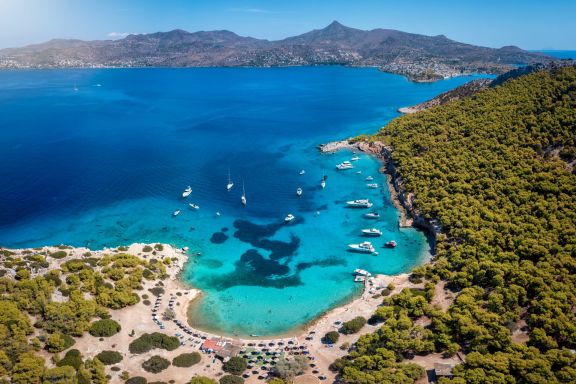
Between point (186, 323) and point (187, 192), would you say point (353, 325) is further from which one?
point (187, 192)

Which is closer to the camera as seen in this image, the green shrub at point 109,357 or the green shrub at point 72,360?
the green shrub at point 72,360

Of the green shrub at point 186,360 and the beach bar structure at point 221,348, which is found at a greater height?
the beach bar structure at point 221,348

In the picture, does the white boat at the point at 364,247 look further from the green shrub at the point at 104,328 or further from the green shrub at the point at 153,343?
the green shrub at the point at 104,328

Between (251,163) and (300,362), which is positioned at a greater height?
(251,163)

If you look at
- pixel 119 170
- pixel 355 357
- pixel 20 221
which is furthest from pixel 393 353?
pixel 119 170

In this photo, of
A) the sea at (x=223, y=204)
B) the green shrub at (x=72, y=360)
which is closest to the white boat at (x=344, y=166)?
the sea at (x=223, y=204)

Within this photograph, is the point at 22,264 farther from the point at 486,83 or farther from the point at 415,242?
the point at 486,83

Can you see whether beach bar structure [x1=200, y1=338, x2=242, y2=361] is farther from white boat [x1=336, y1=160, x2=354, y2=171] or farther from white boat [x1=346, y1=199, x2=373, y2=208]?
white boat [x1=336, y1=160, x2=354, y2=171]
